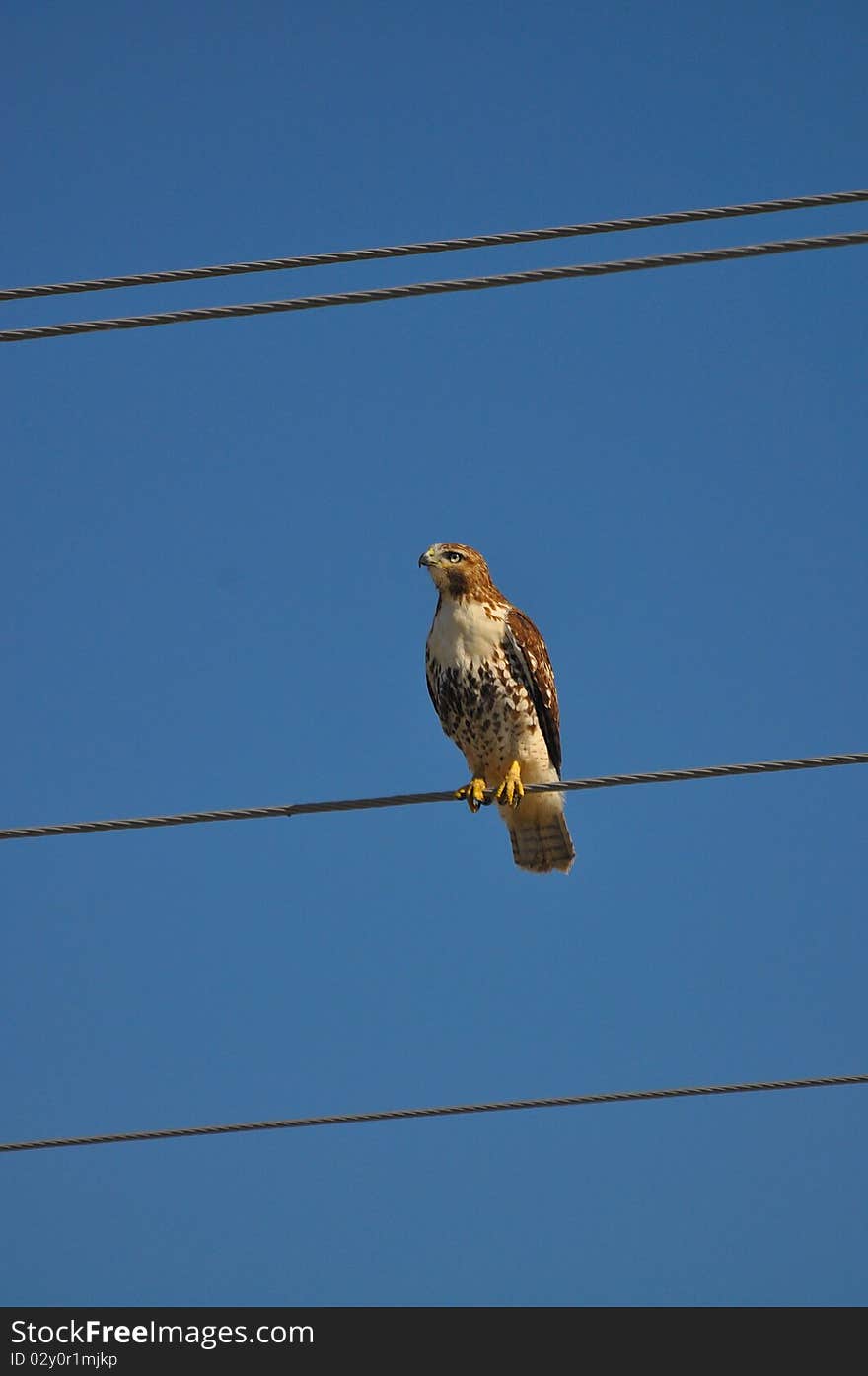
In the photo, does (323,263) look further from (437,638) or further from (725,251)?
(437,638)

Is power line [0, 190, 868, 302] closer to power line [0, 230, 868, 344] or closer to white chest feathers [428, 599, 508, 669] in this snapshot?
power line [0, 230, 868, 344]

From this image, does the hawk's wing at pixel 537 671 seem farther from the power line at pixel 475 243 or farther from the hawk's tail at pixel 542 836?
the power line at pixel 475 243

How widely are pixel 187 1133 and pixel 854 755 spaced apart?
2.73 metres

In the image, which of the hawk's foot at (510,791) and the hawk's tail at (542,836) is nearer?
the hawk's foot at (510,791)

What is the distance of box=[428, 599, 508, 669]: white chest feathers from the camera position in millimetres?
9242

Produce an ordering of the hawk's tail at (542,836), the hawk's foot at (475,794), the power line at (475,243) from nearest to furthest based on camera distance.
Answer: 1. the power line at (475,243)
2. the hawk's foot at (475,794)
3. the hawk's tail at (542,836)

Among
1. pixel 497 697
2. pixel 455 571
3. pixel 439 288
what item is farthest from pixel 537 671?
pixel 439 288

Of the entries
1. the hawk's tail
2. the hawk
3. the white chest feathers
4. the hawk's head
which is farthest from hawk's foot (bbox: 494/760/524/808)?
the hawk's head

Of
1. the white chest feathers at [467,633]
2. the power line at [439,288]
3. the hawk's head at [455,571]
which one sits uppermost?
the hawk's head at [455,571]

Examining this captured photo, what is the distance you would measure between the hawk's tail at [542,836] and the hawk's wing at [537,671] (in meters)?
0.27

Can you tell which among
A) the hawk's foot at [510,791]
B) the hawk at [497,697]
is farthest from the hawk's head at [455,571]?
the hawk's foot at [510,791]

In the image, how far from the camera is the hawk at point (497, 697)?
9.23 m

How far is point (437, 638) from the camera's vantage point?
9.38 metres

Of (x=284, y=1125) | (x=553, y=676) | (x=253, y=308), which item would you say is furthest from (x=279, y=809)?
(x=553, y=676)
